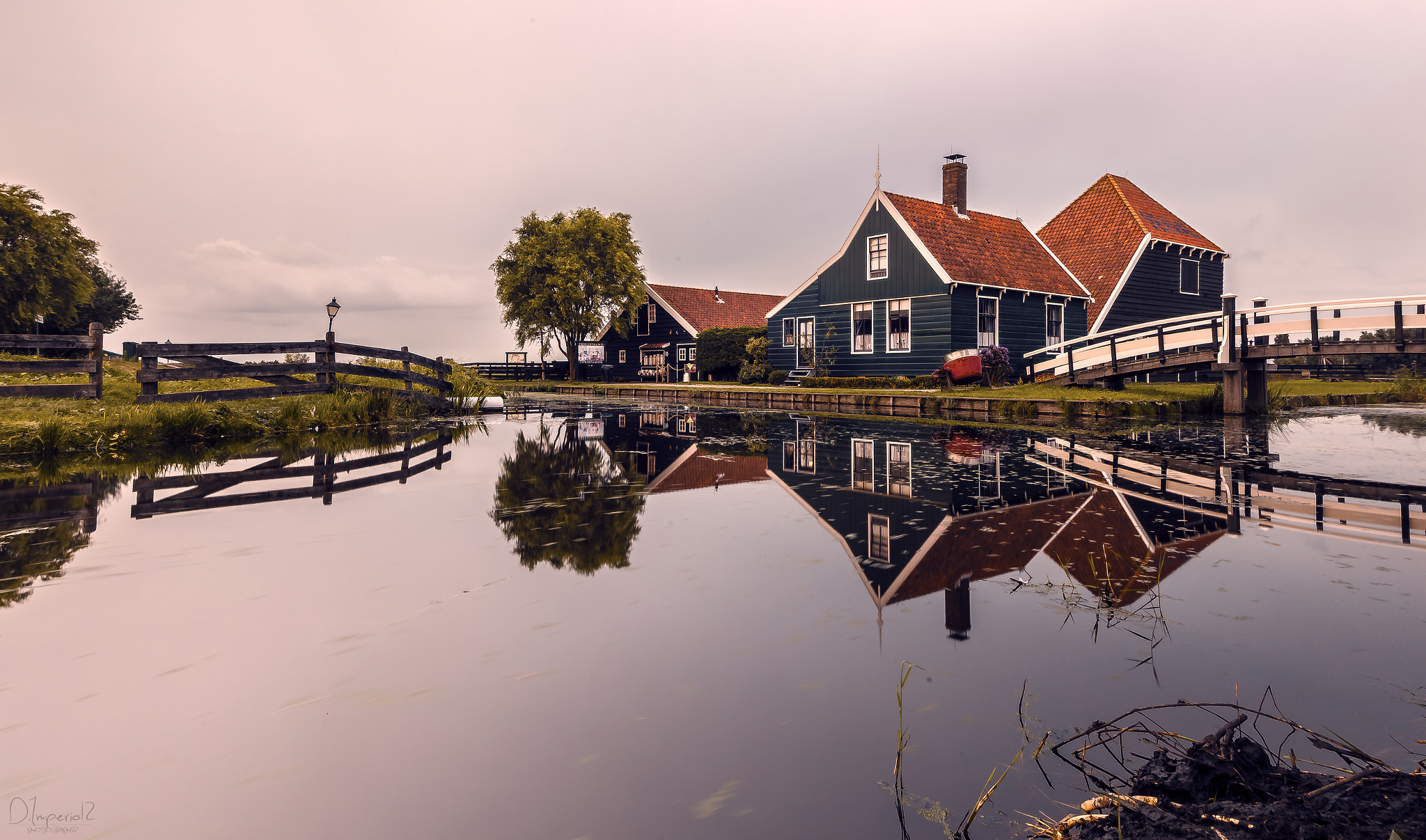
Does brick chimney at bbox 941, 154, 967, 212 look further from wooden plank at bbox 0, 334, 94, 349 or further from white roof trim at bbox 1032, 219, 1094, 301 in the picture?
wooden plank at bbox 0, 334, 94, 349

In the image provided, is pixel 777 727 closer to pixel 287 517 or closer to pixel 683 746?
pixel 683 746

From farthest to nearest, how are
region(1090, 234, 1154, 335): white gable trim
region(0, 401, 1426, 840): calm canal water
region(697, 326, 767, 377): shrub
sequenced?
1. region(697, 326, 767, 377): shrub
2. region(1090, 234, 1154, 335): white gable trim
3. region(0, 401, 1426, 840): calm canal water

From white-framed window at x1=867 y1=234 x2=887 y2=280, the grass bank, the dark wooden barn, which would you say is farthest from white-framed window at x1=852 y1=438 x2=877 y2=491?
white-framed window at x1=867 y1=234 x2=887 y2=280

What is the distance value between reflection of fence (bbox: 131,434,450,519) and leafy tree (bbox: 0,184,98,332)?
43.5m

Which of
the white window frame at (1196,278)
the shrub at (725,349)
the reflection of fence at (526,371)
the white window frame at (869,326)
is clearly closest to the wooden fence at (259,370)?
the white window frame at (869,326)

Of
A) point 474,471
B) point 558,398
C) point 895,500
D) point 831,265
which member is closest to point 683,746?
point 895,500

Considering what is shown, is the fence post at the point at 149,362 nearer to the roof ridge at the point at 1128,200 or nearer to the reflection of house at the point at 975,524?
the reflection of house at the point at 975,524

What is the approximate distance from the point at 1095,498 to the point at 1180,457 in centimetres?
409

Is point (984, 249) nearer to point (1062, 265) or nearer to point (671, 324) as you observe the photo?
point (1062, 265)

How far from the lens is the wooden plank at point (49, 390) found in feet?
39.8

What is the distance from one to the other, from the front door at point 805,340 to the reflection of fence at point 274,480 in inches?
799

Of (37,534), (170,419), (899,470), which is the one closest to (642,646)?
(37,534)

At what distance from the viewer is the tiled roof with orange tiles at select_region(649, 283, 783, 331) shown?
4272 cm

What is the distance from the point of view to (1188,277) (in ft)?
94.3
